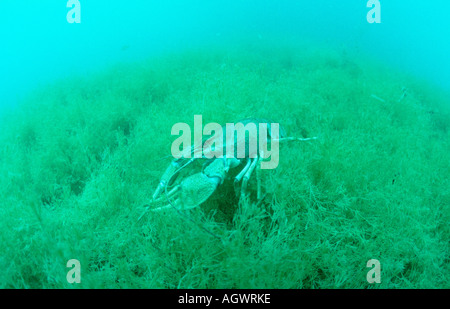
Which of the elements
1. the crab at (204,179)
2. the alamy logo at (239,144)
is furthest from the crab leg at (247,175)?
the alamy logo at (239,144)

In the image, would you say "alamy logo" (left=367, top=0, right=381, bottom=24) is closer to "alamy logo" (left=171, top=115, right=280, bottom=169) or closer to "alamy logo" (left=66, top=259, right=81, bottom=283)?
"alamy logo" (left=171, top=115, right=280, bottom=169)

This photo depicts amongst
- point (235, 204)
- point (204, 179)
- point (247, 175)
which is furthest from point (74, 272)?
point (247, 175)

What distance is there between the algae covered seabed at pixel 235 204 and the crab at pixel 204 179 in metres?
0.12

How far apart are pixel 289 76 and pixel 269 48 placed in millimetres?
3760

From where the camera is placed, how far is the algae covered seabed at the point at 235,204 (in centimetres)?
219

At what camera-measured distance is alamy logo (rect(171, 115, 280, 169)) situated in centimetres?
284

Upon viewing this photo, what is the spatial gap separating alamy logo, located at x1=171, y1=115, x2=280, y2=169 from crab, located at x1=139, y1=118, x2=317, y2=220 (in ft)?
0.04

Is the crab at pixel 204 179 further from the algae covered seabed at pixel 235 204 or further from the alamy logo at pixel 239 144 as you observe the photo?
the algae covered seabed at pixel 235 204

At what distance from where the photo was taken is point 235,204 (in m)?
2.72
